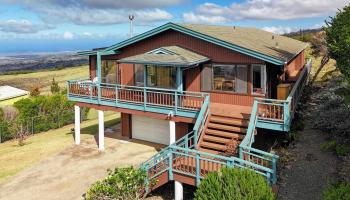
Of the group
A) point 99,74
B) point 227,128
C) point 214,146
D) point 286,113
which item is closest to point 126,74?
point 99,74

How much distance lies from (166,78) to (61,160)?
855cm

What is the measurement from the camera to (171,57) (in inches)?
762

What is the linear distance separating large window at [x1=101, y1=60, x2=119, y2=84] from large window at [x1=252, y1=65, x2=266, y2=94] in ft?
32.9

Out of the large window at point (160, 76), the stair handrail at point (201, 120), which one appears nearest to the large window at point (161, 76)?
the large window at point (160, 76)

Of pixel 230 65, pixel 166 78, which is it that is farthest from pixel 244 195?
pixel 166 78

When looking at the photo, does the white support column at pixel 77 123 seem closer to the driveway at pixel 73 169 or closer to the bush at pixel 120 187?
the driveway at pixel 73 169

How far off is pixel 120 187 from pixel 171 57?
8039 millimetres

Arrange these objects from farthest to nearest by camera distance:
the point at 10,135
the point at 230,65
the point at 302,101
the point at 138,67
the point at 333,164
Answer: the point at 10,135
the point at 302,101
the point at 138,67
the point at 230,65
the point at 333,164

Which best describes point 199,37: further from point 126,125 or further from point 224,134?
point 126,125

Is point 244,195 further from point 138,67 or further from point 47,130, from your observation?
point 47,130

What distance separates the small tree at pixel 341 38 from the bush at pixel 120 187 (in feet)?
32.9

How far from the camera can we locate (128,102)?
21.1 meters

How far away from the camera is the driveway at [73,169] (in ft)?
57.5

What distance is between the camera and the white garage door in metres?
24.1
